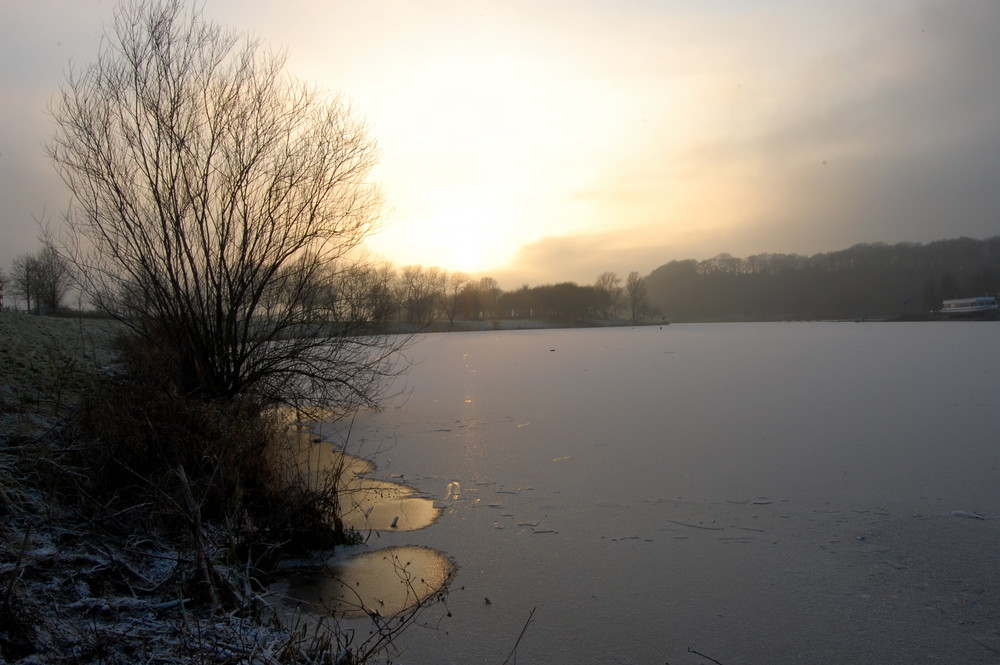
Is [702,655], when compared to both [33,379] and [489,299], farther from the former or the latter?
[489,299]

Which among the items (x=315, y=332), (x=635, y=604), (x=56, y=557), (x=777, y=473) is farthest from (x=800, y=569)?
(x=315, y=332)

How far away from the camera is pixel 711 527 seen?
177 inches

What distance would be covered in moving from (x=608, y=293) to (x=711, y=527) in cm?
8222

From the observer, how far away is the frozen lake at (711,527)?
3.08 meters

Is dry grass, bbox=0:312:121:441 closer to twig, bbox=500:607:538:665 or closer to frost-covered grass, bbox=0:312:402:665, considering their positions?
frost-covered grass, bbox=0:312:402:665

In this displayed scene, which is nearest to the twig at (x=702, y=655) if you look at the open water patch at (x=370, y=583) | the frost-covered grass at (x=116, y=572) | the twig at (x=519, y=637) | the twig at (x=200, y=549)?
the twig at (x=519, y=637)

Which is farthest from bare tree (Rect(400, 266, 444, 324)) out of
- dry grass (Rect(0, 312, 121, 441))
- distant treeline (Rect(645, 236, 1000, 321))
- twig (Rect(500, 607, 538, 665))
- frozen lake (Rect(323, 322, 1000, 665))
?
distant treeline (Rect(645, 236, 1000, 321))

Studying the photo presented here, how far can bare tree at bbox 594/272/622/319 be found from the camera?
271 ft

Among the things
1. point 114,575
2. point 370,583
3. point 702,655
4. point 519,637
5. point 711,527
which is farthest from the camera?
point 711,527

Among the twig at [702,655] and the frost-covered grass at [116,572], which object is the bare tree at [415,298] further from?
the twig at [702,655]

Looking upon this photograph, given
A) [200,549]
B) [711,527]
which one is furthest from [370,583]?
[711,527]

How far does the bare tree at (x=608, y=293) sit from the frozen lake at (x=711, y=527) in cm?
7293

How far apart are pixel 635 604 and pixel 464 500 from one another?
2292 mm

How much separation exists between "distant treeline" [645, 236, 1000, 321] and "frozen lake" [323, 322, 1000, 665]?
6622cm
